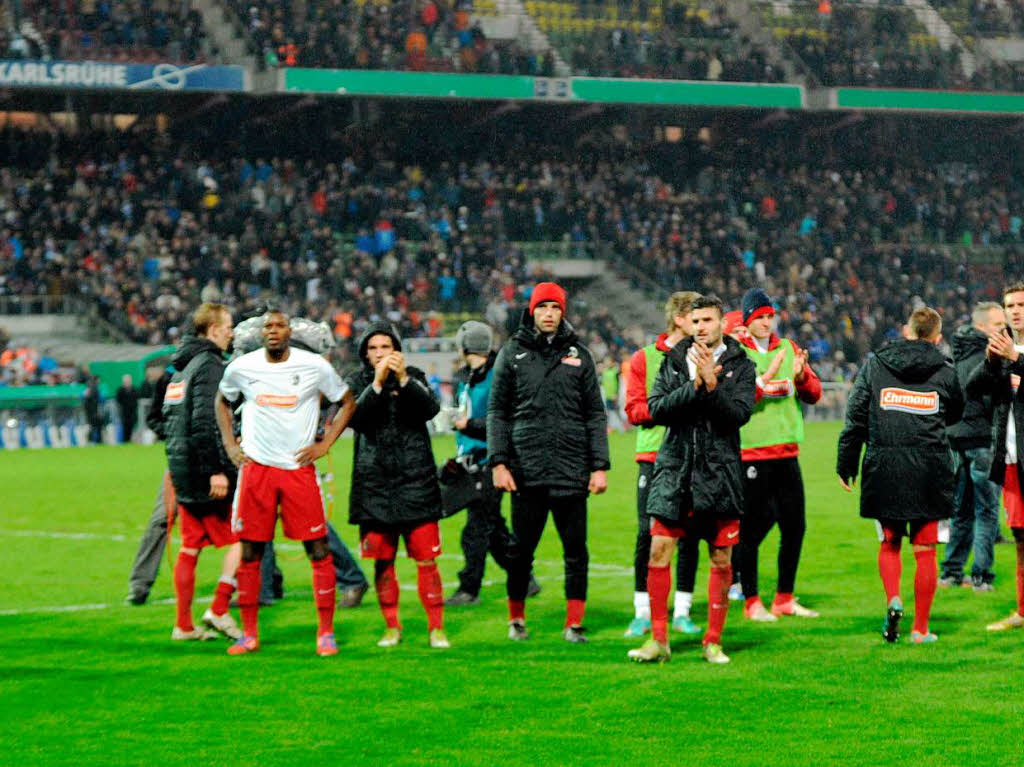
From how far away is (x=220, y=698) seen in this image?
7922 millimetres

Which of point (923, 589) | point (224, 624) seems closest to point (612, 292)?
point (224, 624)

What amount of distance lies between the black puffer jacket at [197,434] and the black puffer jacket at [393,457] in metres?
0.96

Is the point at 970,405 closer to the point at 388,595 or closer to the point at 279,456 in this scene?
the point at 388,595

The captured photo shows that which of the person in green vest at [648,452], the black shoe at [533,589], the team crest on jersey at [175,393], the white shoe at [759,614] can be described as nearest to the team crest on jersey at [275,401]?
the team crest on jersey at [175,393]

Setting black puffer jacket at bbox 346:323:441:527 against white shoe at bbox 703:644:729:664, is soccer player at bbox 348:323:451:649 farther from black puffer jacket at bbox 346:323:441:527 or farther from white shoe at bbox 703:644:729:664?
white shoe at bbox 703:644:729:664

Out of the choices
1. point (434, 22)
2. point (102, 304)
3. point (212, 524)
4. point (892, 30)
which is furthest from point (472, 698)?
point (892, 30)

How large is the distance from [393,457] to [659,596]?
5.65 feet

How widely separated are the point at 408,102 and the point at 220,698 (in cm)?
3612

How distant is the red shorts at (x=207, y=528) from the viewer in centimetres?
991

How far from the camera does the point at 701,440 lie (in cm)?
857

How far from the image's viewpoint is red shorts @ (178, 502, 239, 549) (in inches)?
390

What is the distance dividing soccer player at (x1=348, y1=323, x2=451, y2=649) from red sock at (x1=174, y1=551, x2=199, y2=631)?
111 centimetres

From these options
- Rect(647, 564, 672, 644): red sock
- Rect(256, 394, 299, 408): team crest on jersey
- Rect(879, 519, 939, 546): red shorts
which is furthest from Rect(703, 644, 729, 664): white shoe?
Rect(256, 394, 299, 408): team crest on jersey

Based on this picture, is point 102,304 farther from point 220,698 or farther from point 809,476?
point 220,698
